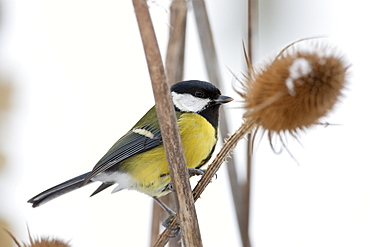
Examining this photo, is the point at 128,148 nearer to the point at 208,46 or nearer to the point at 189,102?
the point at 189,102

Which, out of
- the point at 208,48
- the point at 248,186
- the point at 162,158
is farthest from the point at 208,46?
the point at 162,158

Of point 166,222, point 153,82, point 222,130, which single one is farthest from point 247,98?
point 166,222

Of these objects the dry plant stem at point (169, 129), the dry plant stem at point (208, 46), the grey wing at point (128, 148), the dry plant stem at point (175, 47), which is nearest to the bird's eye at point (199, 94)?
the grey wing at point (128, 148)

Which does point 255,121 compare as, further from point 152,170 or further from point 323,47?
point 152,170

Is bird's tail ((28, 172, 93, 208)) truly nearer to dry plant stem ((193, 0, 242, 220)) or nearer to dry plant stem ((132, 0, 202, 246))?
dry plant stem ((193, 0, 242, 220))

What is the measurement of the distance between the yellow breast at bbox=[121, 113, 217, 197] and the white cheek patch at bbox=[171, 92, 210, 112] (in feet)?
0.20

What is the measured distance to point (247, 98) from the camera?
40.2 inches

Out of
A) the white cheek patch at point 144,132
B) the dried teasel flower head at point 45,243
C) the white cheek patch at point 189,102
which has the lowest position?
the white cheek patch at point 144,132

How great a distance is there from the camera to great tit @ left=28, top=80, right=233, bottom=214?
5.49 ft

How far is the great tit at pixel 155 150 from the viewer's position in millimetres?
1675

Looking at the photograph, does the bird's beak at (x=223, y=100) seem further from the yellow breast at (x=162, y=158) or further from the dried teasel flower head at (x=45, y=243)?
the dried teasel flower head at (x=45, y=243)

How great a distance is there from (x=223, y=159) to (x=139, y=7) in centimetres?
41

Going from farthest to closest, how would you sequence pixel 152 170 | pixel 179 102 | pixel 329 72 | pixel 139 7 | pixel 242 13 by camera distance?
pixel 179 102, pixel 152 170, pixel 242 13, pixel 329 72, pixel 139 7

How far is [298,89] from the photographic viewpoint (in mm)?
947
